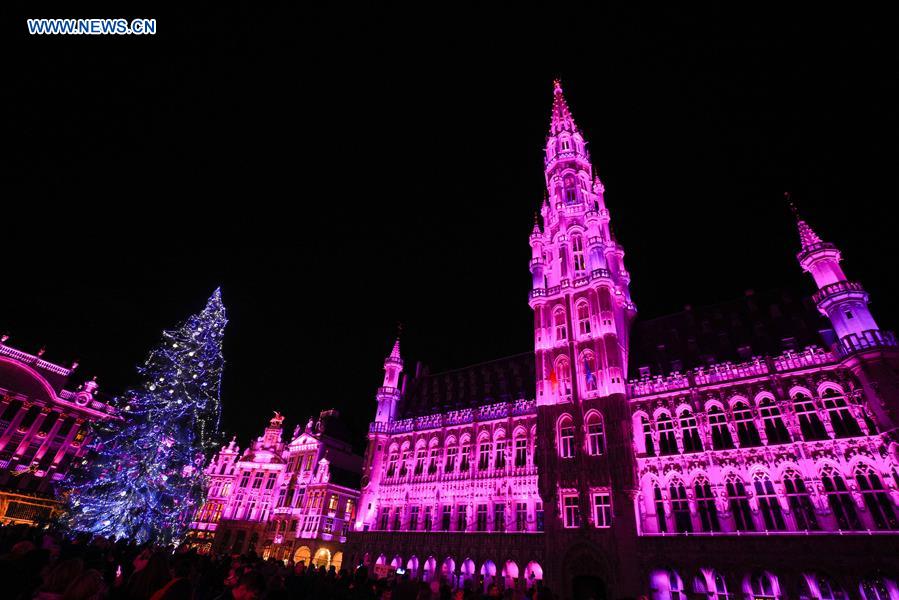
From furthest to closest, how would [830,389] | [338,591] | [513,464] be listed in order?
[513,464], [830,389], [338,591]

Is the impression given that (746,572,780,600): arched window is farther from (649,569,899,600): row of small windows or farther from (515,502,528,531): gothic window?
(515,502,528,531): gothic window

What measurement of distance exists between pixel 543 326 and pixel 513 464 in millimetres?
12083

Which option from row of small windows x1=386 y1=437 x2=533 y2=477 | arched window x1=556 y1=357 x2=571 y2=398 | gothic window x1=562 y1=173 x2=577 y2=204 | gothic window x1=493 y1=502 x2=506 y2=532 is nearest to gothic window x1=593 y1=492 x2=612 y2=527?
row of small windows x1=386 y1=437 x2=533 y2=477

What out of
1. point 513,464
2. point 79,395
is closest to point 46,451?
point 79,395

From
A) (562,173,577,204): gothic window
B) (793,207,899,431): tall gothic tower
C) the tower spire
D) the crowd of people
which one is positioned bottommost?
the crowd of people

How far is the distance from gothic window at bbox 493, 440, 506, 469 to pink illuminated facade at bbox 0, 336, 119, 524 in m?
48.1

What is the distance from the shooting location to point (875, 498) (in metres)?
23.6

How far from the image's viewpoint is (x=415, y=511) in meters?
39.9

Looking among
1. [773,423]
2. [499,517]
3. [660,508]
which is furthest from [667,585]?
[499,517]

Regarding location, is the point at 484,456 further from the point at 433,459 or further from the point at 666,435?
the point at 666,435

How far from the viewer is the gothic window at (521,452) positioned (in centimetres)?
3706

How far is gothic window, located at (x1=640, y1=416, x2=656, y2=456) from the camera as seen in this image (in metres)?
31.0

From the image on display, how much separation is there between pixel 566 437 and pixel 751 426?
39.3ft

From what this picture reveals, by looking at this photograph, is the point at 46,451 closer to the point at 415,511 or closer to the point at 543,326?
the point at 415,511
